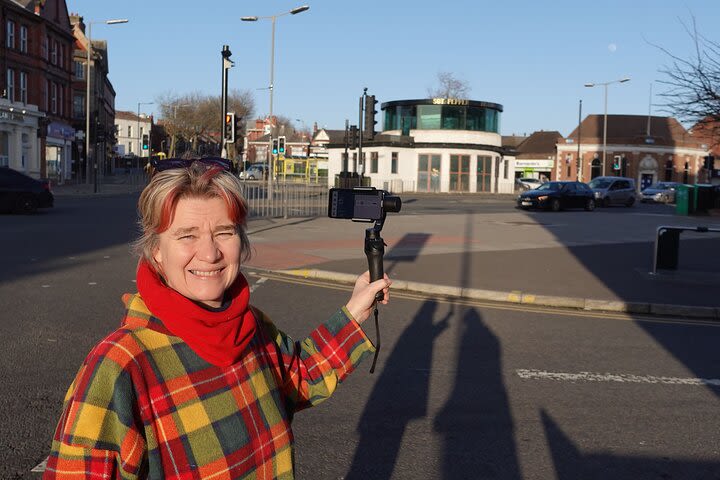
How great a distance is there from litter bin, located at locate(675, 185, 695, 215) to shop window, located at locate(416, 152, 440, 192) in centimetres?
2099

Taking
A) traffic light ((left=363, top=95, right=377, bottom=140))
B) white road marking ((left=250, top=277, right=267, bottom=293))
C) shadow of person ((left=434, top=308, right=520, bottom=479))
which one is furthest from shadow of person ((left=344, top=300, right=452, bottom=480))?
traffic light ((left=363, top=95, right=377, bottom=140))

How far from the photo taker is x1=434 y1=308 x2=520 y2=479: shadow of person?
13.8 ft

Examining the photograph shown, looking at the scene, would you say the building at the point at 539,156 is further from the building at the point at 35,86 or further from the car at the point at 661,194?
the building at the point at 35,86

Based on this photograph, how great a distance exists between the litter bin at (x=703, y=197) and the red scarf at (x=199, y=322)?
34648 millimetres

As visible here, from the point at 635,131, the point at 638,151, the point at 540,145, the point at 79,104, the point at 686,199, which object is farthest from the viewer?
the point at 540,145

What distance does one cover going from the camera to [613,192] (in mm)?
40844

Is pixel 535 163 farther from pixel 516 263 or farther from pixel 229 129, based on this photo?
pixel 516 263

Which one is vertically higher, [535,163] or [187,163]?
[535,163]

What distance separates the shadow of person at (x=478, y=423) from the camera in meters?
4.22

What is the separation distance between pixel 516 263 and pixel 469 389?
7.91 meters

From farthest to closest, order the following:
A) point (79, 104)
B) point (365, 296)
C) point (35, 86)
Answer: point (79, 104) → point (35, 86) → point (365, 296)

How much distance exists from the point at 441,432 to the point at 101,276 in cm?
759

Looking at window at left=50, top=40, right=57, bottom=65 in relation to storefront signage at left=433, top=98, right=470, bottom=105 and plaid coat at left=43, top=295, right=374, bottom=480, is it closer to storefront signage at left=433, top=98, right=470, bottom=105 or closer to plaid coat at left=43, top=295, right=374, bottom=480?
storefront signage at left=433, top=98, right=470, bottom=105

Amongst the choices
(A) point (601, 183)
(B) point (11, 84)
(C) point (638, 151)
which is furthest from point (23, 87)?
(C) point (638, 151)
